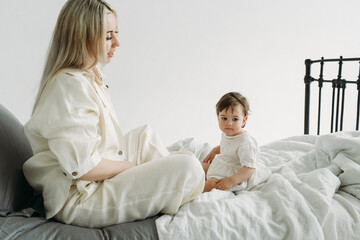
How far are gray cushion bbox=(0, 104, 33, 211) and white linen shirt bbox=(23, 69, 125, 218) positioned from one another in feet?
0.13

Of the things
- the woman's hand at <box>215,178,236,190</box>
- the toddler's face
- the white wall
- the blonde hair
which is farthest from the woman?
the white wall

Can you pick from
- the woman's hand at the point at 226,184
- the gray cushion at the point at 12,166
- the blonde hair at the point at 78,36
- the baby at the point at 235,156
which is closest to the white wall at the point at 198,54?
the gray cushion at the point at 12,166

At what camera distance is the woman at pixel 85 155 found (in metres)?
1.08

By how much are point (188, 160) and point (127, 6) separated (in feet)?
6.78

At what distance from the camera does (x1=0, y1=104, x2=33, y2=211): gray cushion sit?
3.74 ft

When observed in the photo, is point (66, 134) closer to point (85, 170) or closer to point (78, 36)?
point (85, 170)

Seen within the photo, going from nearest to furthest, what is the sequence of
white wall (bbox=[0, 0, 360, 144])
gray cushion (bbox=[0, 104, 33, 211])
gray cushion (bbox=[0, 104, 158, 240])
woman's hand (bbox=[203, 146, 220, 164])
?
gray cushion (bbox=[0, 104, 158, 240]) < gray cushion (bbox=[0, 104, 33, 211]) < woman's hand (bbox=[203, 146, 220, 164]) < white wall (bbox=[0, 0, 360, 144])

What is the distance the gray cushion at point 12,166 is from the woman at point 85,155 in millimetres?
44

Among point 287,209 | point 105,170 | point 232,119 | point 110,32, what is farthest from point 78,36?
point 287,209

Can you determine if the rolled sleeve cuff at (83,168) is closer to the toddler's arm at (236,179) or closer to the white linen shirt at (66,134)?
the white linen shirt at (66,134)

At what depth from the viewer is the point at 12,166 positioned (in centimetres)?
120

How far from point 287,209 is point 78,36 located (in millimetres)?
837

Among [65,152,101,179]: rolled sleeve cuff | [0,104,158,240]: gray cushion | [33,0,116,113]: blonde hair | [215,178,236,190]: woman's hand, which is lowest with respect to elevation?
[215,178,236,190]: woman's hand

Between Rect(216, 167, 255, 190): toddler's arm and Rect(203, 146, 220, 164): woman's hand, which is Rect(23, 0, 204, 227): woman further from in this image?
Rect(203, 146, 220, 164): woman's hand
